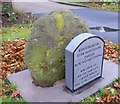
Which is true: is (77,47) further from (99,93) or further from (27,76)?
(27,76)

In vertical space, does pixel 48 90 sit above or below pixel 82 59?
below

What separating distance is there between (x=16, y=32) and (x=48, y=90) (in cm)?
445

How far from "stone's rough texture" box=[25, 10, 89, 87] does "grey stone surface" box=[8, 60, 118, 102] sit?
0.14 meters

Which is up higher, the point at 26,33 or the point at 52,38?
the point at 52,38

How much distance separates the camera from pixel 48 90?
4.17 m

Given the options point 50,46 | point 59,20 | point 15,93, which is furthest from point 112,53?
point 15,93

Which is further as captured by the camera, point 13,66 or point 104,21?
point 104,21

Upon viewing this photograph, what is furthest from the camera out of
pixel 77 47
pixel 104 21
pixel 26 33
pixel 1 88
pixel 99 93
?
pixel 104 21

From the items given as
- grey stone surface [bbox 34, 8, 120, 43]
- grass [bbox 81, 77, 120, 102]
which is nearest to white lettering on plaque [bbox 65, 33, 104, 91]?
grass [bbox 81, 77, 120, 102]

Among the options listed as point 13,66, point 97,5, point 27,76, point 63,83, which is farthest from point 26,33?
point 97,5

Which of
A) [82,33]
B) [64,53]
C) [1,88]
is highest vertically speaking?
[82,33]

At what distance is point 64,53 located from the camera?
411cm

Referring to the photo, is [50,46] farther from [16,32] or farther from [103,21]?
[103,21]

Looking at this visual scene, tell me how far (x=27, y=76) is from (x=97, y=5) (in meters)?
10.7
